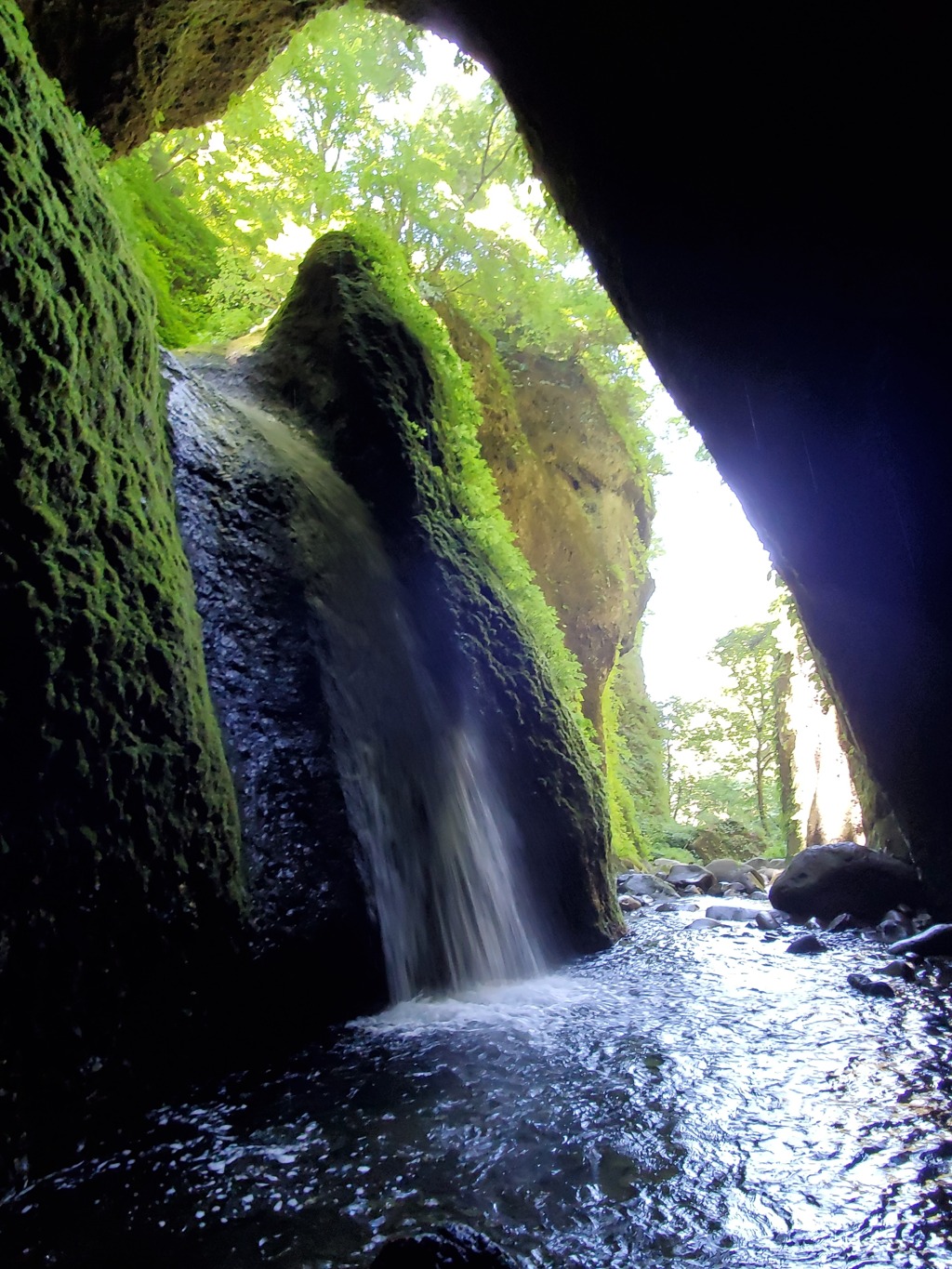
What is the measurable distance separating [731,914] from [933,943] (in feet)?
7.93

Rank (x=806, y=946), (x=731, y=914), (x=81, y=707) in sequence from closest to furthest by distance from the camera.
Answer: (x=81, y=707) < (x=806, y=946) < (x=731, y=914)

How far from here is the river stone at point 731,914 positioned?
7016 mm

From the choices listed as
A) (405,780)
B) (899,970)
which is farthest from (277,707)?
(899,970)

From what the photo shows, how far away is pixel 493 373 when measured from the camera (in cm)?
1171

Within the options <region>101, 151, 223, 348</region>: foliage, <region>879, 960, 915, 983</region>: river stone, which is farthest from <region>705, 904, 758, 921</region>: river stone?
<region>101, 151, 223, 348</region>: foliage

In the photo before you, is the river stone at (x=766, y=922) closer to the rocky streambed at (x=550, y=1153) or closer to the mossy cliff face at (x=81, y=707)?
the rocky streambed at (x=550, y=1153)

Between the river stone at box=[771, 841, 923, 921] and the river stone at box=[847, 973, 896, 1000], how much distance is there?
2488 millimetres

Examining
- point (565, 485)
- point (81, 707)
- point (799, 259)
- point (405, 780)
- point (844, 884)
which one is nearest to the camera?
point (81, 707)

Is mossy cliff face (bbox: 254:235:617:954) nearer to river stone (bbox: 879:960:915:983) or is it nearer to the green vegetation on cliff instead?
river stone (bbox: 879:960:915:983)

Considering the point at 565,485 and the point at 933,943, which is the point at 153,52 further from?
the point at 933,943

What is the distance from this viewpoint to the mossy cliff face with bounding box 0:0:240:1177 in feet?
7.11

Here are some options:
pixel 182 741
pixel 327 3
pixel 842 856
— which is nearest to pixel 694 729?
pixel 842 856

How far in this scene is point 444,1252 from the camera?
1.53 metres

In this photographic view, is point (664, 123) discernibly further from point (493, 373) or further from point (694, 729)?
Answer: point (694, 729)
